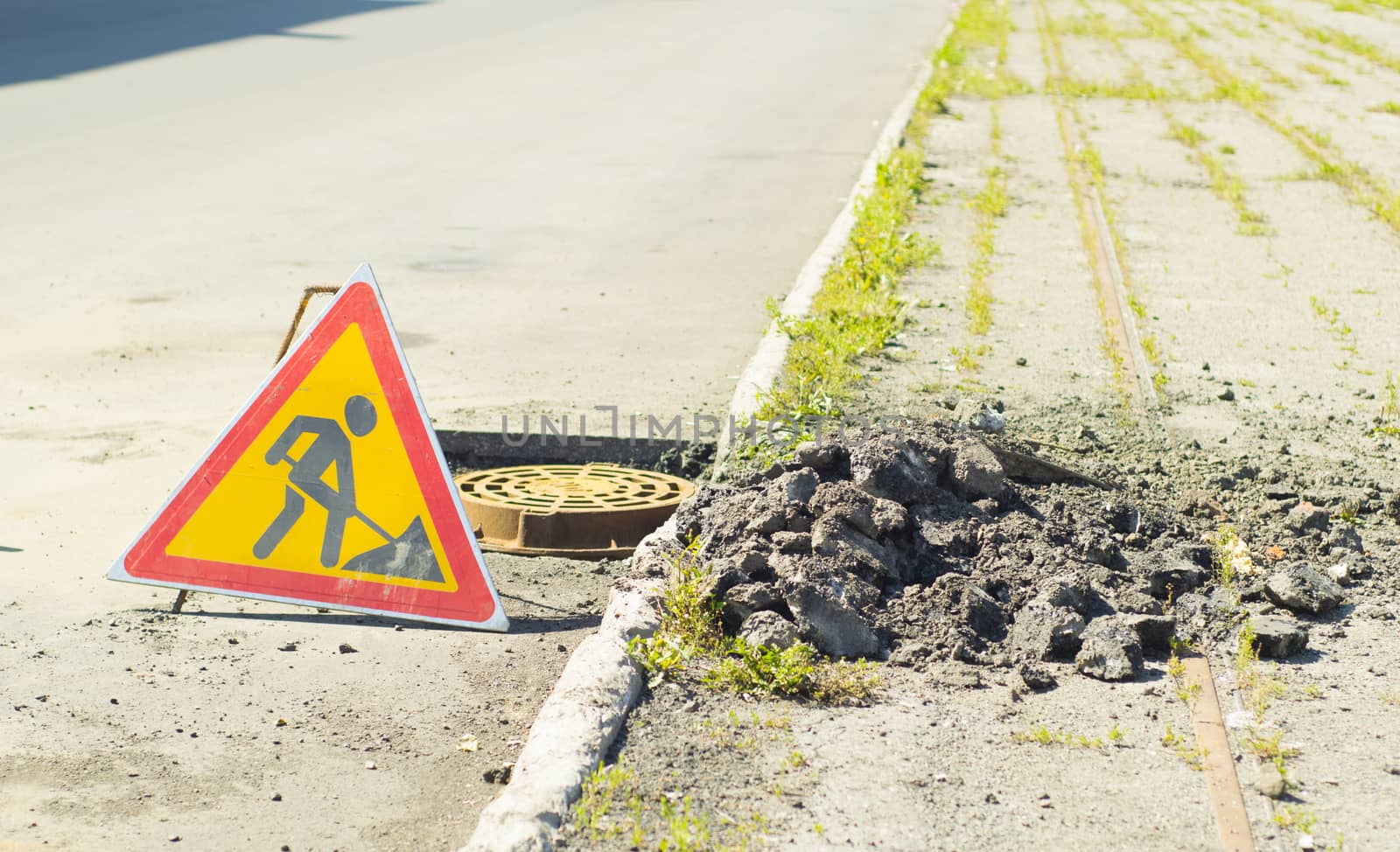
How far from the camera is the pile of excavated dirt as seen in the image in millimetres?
4086

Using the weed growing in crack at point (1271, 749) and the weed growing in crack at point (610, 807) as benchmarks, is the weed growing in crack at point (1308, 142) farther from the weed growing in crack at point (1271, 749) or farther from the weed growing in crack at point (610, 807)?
the weed growing in crack at point (610, 807)

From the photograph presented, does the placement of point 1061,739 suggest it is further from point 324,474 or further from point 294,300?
point 294,300

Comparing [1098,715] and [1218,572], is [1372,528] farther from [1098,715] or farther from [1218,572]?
[1098,715]

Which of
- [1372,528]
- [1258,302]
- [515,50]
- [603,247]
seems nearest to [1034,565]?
[1372,528]

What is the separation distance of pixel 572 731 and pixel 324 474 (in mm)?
1364

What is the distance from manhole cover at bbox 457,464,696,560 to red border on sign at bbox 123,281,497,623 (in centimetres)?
90

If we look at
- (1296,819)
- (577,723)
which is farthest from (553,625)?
(1296,819)

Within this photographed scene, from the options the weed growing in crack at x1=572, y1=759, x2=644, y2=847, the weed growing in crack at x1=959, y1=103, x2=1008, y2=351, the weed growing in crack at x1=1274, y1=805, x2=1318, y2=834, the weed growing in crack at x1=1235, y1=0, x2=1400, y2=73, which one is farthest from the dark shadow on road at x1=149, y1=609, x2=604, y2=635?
the weed growing in crack at x1=1235, y1=0, x2=1400, y2=73

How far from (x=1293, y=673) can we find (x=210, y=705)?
2735 millimetres

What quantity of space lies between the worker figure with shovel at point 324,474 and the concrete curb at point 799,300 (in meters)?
1.67

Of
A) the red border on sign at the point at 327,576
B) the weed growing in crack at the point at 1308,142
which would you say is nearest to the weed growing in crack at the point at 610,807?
the red border on sign at the point at 327,576

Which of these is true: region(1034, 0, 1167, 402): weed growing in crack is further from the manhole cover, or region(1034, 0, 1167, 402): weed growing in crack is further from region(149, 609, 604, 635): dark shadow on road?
region(149, 609, 604, 635): dark shadow on road

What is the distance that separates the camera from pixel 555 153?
14125mm

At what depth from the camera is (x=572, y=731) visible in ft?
11.4
